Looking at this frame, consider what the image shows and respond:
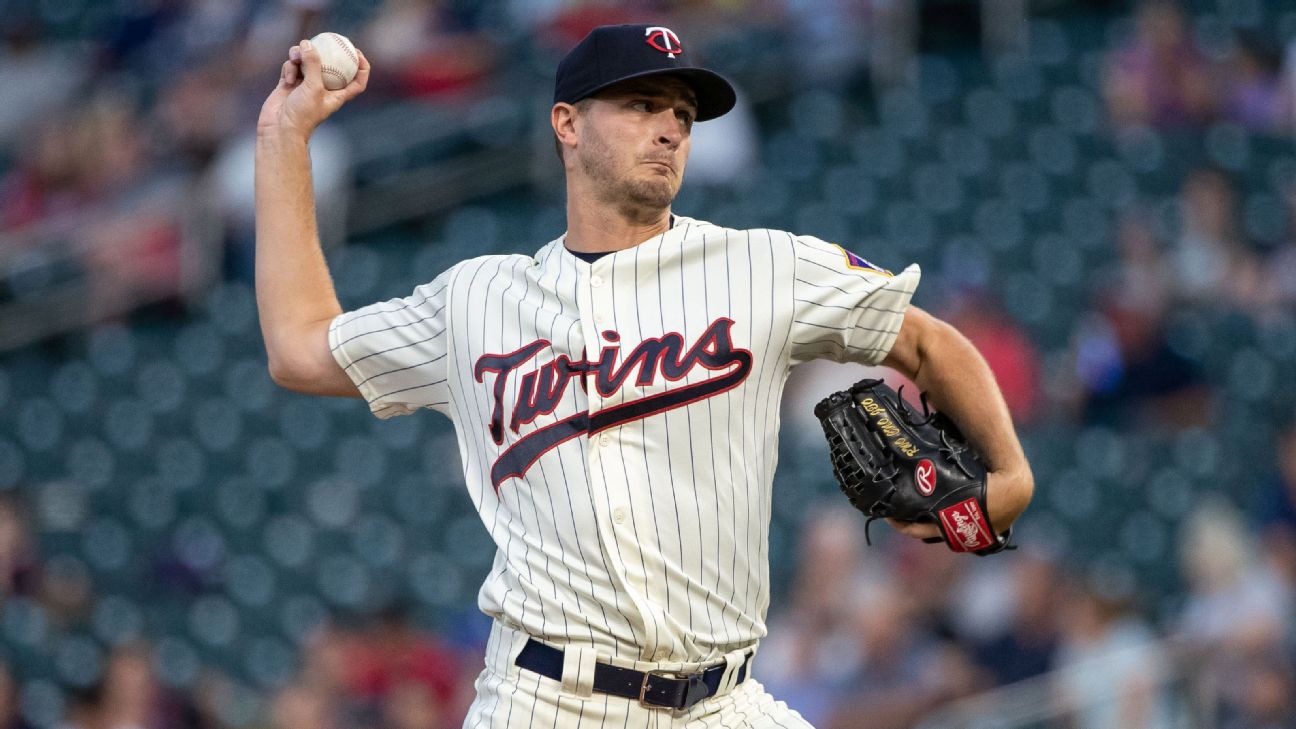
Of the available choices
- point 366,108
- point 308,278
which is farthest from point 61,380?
point 308,278

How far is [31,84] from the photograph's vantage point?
9.02 m

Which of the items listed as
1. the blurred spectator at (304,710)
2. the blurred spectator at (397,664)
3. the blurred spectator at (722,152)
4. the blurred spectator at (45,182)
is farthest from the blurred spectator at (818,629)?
the blurred spectator at (45,182)

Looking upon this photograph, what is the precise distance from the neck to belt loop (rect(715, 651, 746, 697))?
66 centimetres

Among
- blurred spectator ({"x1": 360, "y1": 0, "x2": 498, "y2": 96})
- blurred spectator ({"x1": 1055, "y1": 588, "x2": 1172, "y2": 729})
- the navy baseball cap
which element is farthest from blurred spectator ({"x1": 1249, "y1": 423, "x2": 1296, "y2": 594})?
blurred spectator ({"x1": 360, "y1": 0, "x2": 498, "y2": 96})

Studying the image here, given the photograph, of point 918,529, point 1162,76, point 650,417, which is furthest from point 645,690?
point 1162,76

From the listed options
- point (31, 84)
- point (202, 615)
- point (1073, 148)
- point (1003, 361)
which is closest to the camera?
point (1003, 361)

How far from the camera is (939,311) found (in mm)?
6809

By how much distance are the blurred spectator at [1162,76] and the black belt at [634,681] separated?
18.2ft

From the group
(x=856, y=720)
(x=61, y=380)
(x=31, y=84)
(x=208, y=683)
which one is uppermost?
(x=31, y=84)

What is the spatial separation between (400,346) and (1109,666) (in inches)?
117

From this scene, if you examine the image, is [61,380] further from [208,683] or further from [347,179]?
[208,683]

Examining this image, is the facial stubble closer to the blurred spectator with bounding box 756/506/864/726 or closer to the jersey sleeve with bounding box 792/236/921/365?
the jersey sleeve with bounding box 792/236/921/365

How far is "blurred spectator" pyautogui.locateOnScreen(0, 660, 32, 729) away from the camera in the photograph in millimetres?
5809

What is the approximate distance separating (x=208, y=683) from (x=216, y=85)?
308 centimetres
